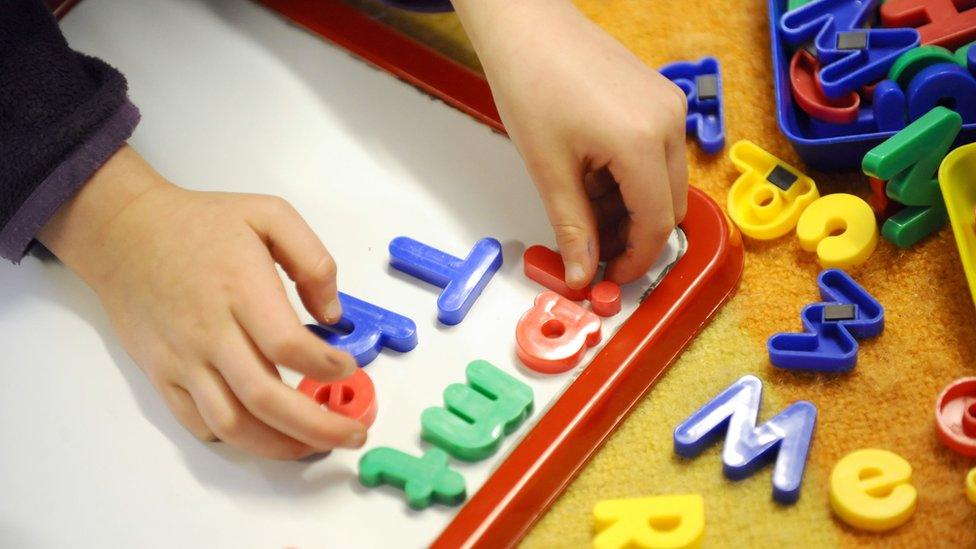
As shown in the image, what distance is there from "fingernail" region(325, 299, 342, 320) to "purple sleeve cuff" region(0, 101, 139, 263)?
0.20 meters

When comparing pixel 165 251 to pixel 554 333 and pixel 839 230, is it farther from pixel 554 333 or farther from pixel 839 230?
pixel 839 230

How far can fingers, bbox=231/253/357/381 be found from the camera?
566 millimetres

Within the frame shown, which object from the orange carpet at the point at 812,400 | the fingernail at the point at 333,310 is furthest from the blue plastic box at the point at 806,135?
the fingernail at the point at 333,310

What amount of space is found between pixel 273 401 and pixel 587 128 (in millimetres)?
241

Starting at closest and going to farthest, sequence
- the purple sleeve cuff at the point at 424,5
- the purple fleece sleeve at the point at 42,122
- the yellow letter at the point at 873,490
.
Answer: the yellow letter at the point at 873,490
the purple fleece sleeve at the point at 42,122
the purple sleeve cuff at the point at 424,5

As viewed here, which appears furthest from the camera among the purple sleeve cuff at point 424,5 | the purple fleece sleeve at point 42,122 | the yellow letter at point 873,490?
the purple sleeve cuff at point 424,5

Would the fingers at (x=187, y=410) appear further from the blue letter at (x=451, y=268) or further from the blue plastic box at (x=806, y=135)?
the blue plastic box at (x=806, y=135)

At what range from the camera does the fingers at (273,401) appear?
0.57m

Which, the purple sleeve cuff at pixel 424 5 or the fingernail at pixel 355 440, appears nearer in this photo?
the fingernail at pixel 355 440

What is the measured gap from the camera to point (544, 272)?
676 millimetres

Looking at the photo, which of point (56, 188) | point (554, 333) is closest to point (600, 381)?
point (554, 333)

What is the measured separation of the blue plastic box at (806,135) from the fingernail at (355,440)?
36 centimetres

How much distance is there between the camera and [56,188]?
67cm

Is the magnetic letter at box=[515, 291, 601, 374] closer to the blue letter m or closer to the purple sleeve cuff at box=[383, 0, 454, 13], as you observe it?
the blue letter m
